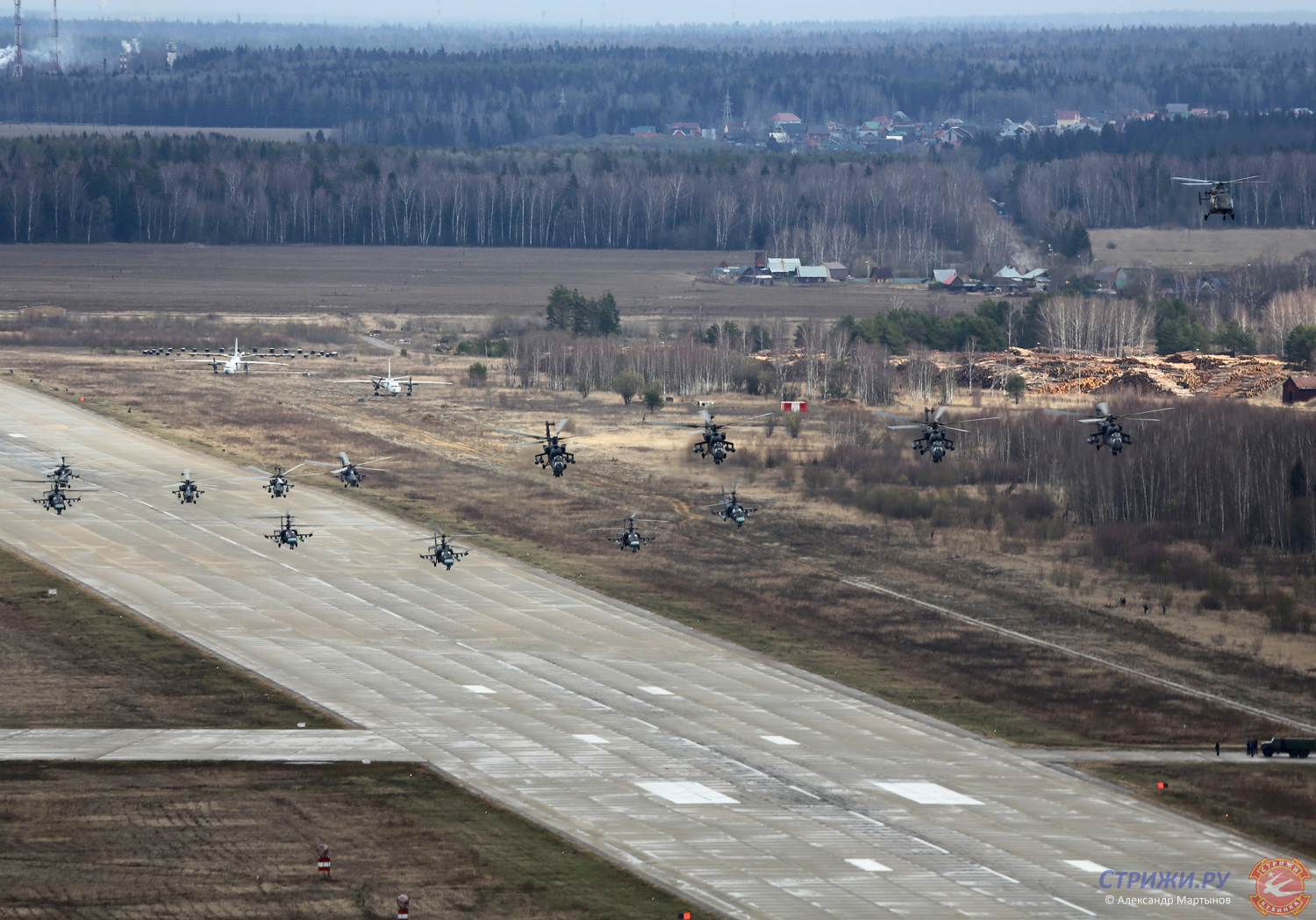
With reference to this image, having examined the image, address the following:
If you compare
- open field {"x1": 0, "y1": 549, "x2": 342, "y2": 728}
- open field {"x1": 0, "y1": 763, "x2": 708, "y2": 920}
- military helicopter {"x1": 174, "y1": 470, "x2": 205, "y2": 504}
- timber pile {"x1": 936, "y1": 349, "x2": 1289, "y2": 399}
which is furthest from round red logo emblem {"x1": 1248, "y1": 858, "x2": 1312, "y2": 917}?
timber pile {"x1": 936, "y1": 349, "x2": 1289, "y2": 399}

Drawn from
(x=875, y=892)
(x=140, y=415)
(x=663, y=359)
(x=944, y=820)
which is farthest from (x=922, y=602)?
(x=140, y=415)

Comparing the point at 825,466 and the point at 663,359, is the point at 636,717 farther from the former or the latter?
the point at 663,359

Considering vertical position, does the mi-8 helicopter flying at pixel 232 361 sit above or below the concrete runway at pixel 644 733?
above

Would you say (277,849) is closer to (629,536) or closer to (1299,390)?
(629,536)

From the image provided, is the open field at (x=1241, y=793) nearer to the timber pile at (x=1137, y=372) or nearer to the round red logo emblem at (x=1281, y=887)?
the round red logo emblem at (x=1281, y=887)

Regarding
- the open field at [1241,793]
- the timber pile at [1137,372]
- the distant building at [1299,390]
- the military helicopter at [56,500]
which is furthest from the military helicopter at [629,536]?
the distant building at [1299,390]

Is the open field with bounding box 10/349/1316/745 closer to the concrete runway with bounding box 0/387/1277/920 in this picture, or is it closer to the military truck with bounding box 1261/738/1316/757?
the military truck with bounding box 1261/738/1316/757
